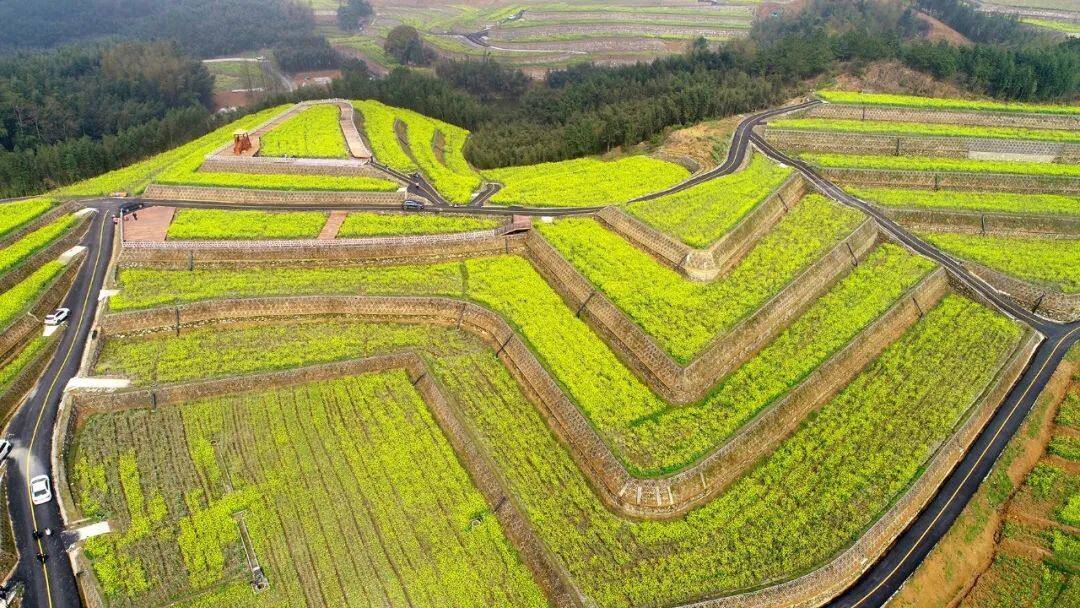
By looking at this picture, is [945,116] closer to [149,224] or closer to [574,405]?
[574,405]

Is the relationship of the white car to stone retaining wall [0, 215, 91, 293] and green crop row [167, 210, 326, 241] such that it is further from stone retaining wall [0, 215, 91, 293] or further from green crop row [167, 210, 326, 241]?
green crop row [167, 210, 326, 241]

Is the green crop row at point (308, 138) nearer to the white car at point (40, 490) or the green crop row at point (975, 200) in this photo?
the white car at point (40, 490)

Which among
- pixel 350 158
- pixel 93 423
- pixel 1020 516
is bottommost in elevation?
pixel 1020 516

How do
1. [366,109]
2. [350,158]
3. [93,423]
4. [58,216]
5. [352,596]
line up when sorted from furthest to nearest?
[366,109] → [350,158] → [58,216] → [93,423] → [352,596]

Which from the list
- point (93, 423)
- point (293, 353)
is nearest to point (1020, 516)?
point (293, 353)

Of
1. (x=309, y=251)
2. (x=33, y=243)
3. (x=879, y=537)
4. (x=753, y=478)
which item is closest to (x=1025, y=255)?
(x=879, y=537)

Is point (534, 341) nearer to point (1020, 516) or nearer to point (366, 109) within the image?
point (1020, 516)
